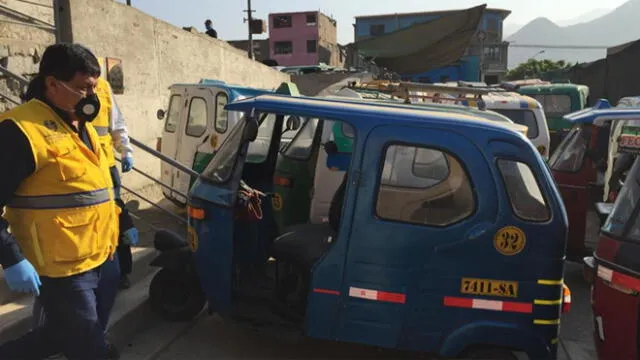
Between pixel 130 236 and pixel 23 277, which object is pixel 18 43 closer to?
pixel 130 236

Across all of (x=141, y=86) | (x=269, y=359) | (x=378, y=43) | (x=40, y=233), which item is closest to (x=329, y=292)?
(x=269, y=359)

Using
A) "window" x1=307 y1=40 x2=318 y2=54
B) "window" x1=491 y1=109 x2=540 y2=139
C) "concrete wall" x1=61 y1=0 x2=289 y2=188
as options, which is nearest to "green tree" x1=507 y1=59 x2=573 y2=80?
"window" x1=307 y1=40 x2=318 y2=54

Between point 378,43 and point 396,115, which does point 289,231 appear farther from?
point 378,43

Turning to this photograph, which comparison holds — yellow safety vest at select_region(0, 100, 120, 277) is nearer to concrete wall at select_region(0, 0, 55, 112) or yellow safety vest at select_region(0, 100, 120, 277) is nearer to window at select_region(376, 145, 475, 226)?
window at select_region(376, 145, 475, 226)

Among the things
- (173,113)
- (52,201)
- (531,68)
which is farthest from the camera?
(531,68)

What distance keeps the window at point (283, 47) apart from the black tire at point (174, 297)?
5405cm

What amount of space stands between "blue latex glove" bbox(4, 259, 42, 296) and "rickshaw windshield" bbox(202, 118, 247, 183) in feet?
4.90

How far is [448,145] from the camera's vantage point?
9.90 feet

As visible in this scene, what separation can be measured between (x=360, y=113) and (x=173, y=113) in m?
5.76

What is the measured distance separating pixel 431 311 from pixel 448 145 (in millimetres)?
995

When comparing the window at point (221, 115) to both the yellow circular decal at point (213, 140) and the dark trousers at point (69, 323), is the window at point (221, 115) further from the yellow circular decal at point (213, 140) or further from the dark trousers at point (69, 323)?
the dark trousers at point (69, 323)

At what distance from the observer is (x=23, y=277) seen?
226cm

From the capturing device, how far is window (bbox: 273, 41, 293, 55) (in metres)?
56.4

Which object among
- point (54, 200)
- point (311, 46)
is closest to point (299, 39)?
point (311, 46)
